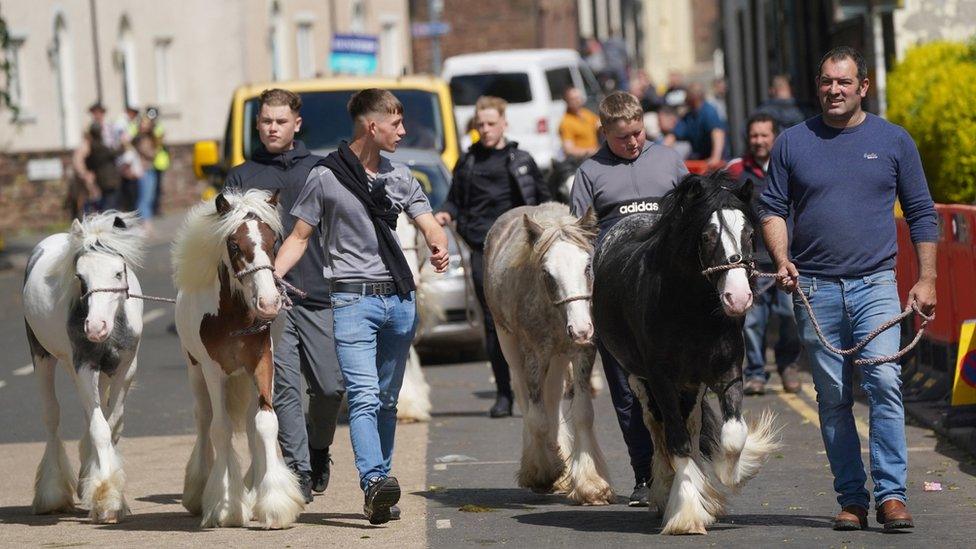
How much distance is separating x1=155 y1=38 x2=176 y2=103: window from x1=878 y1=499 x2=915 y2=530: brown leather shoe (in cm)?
3711

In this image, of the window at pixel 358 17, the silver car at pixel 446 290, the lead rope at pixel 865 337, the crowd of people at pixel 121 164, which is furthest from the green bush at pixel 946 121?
the window at pixel 358 17

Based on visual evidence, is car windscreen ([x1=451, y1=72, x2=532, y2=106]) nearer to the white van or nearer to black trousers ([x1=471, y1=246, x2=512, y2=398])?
the white van

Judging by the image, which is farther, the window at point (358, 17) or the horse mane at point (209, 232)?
the window at point (358, 17)

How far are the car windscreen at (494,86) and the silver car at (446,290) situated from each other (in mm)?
14783

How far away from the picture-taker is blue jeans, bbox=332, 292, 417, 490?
8.55 m

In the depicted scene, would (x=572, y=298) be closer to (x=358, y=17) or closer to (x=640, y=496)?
(x=640, y=496)

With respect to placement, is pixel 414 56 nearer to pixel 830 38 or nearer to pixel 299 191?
pixel 830 38

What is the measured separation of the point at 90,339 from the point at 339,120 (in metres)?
10.1

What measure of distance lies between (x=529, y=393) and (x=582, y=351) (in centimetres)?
41

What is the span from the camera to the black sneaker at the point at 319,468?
9930 millimetres

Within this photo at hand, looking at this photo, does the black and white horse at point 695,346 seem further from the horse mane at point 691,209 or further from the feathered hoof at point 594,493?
the feathered hoof at point 594,493

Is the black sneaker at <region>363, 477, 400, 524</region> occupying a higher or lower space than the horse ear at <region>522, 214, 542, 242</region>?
lower

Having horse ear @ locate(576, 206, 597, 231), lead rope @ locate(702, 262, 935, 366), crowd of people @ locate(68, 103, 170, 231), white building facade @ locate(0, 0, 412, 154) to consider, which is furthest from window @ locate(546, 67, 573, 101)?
lead rope @ locate(702, 262, 935, 366)

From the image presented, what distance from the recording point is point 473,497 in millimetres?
9672
